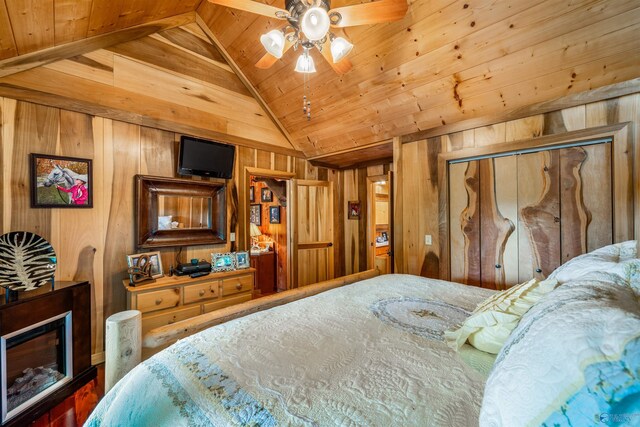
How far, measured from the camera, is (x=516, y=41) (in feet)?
6.40

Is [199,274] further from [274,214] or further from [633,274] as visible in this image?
[633,274]

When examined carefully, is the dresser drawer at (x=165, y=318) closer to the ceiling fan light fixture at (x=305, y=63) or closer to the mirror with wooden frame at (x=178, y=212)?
the mirror with wooden frame at (x=178, y=212)

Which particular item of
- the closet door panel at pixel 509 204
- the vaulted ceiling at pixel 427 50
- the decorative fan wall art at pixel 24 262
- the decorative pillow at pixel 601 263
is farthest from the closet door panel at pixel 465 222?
the decorative fan wall art at pixel 24 262

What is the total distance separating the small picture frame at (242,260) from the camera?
10.4ft

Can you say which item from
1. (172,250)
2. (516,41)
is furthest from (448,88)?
(172,250)

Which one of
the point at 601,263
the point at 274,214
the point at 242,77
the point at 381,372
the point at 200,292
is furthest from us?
the point at 274,214

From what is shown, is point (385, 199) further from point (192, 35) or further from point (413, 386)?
point (413, 386)

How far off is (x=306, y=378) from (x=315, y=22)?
6.15 ft

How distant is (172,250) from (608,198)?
4094 millimetres

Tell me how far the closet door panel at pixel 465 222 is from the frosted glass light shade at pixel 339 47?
1.76 meters

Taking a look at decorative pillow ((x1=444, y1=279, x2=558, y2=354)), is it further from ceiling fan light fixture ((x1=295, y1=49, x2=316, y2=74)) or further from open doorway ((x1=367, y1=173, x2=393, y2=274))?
ceiling fan light fixture ((x1=295, y1=49, x2=316, y2=74))

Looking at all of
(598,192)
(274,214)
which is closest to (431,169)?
(598,192)

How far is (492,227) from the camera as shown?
261 centimetres

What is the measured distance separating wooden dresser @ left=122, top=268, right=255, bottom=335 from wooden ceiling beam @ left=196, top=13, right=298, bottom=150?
2.21 metres
